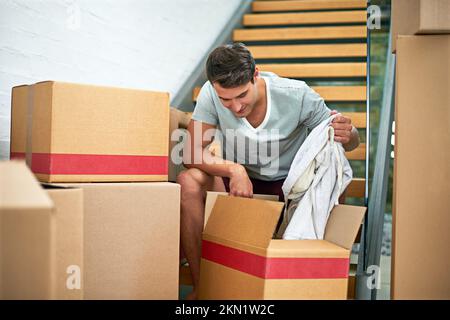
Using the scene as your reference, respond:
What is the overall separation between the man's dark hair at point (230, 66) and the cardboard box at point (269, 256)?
37cm

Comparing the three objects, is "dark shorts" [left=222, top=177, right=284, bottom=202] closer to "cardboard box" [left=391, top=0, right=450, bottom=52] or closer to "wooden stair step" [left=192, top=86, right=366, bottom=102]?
"cardboard box" [left=391, top=0, right=450, bottom=52]

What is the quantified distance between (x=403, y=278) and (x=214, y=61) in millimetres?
855

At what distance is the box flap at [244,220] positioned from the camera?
59.7 inches

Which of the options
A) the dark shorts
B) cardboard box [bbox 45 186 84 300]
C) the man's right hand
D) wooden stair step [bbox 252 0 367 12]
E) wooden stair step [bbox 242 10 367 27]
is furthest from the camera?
wooden stair step [bbox 252 0 367 12]

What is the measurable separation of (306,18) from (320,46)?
40cm

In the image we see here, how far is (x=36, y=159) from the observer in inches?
59.8

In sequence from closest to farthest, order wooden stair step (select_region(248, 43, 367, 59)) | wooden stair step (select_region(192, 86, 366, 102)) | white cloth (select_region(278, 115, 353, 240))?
white cloth (select_region(278, 115, 353, 240)), wooden stair step (select_region(192, 86, 366, 102)), wooden stair step (select_region(248, 43, 367, 59))

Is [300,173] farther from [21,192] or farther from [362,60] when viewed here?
[362,60]

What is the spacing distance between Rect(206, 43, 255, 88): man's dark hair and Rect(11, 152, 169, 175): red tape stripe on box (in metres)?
0.34

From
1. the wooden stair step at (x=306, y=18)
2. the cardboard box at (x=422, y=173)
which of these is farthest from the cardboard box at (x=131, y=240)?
the wooden stair step at (x=306, y=18)

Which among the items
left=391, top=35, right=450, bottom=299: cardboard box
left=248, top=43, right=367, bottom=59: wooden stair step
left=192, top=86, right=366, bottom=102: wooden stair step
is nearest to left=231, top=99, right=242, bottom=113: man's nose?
left=391, top=35, right=450, bottom=299: cardboard box

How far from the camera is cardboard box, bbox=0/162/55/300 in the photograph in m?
0.94

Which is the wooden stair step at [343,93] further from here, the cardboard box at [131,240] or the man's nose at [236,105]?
the cardboard box at [131,240]

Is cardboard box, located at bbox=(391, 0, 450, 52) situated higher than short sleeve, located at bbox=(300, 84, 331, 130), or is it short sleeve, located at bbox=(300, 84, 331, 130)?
cardboard box, located at bbox=(391, 0, 450, 52)
